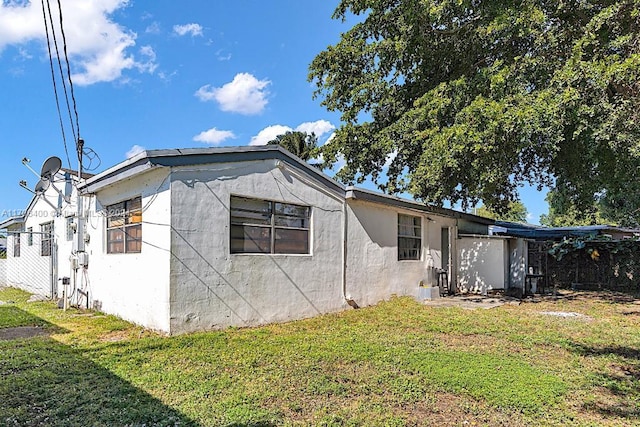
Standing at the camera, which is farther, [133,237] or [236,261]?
[133,237]

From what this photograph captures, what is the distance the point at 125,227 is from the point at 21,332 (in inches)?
95.3

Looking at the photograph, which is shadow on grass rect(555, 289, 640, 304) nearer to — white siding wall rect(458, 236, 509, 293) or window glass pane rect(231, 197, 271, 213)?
white siding wall rect(458, 236, 509, 293)

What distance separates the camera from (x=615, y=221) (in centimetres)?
2242

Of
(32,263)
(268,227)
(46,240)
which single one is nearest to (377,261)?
(268,227)

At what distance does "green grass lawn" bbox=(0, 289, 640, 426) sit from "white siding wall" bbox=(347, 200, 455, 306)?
214cm

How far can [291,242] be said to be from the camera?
838cm

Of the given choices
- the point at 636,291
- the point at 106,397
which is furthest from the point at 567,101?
the point at 636,291

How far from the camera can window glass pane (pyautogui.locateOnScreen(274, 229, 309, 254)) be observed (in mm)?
8115

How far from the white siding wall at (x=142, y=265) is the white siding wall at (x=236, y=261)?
21cm

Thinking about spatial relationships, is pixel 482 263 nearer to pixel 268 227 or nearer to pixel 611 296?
pixel 611 296

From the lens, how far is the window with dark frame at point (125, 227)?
7523mm

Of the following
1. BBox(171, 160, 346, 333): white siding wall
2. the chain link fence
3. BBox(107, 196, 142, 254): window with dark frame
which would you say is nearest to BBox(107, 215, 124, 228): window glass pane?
BBox(107, 196, 142, 254): window with dark frame

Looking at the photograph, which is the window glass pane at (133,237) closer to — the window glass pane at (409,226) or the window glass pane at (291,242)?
the window glass pane at (291,242)

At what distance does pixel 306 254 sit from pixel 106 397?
5058mm
